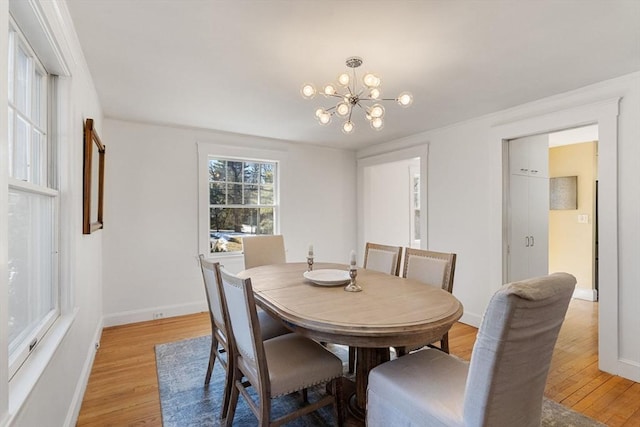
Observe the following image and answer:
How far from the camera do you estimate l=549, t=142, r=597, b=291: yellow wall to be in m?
4.72

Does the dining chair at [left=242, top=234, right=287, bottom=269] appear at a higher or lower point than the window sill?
higher

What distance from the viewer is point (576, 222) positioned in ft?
16.0

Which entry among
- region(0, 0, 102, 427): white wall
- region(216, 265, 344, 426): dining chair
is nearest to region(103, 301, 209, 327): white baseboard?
region(0, 0, 102, 427): white wall

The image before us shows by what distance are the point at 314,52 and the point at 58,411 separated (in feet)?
8.10

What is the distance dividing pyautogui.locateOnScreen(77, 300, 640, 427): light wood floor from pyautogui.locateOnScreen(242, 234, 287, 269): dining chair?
0.91 meters

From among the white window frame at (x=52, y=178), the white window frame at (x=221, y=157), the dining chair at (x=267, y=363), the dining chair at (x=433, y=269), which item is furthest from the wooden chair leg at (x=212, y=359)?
the white window frame at (x=221, y=157)

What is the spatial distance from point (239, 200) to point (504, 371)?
382 cm

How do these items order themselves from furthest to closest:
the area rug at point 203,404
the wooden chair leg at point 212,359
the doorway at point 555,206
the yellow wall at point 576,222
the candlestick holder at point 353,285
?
the yellow wall at point 576,222
the doorway at point 555,206
the wooden chair leg at point 212,359
the candlestick holder at point 353,285
the area rug at point 203,404

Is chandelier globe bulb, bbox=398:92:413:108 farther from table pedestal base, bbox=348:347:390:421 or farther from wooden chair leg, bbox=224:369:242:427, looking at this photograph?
wooden chair leg, bbox=224:369:242:427

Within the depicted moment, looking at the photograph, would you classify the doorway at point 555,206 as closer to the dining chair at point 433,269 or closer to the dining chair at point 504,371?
the dining chair at point 433,269

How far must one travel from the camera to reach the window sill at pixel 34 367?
1.07 metres

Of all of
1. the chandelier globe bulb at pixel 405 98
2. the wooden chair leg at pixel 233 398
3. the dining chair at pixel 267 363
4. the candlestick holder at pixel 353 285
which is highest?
the chandelier globe bulb at pixel 405 98

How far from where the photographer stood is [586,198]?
477 cm

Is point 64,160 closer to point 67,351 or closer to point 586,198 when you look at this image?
point 67,351
